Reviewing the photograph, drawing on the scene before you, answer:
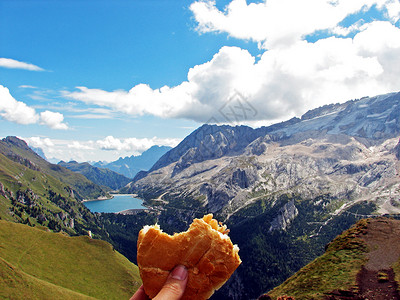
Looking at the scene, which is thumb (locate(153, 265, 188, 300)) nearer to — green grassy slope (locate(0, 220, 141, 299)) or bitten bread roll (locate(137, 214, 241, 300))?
bitten bread roll (locate(137, 214, 241, 300))

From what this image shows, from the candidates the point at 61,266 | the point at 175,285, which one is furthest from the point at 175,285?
the point at 61,266

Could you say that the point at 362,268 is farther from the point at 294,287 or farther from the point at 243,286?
the point at 243,286

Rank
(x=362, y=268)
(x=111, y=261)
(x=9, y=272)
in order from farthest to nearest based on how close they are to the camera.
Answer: (x=111, y=261) < (x=9, y=272) < (x=362, y=268)

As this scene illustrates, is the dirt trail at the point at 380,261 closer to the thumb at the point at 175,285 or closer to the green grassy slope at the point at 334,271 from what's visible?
the green grassy slope at the point at 334,271

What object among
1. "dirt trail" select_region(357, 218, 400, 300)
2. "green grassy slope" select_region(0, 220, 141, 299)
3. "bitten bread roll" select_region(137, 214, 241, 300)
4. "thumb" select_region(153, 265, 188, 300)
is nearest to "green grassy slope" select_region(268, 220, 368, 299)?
"dirt trail" select_region(357, 218, 400, 300)

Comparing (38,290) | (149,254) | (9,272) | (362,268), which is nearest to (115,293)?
(38,290)

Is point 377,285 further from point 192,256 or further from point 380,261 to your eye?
point 192,256
